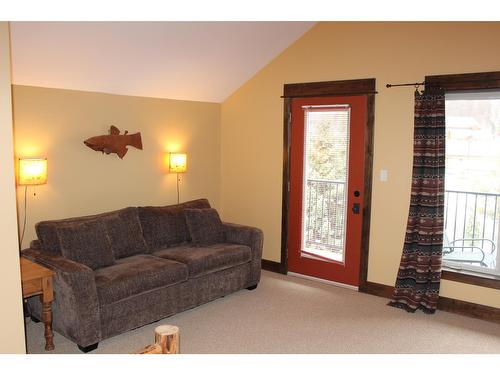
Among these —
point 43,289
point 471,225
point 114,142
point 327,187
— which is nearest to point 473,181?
point 471,225

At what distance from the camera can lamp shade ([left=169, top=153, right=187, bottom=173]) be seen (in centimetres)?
496

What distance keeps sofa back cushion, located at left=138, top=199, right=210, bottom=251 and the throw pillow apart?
92mm

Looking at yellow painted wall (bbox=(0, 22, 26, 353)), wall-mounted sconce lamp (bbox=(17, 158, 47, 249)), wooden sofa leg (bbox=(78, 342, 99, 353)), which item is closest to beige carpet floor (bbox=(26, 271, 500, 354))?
wooden sofa leg (bbox=(78, 342, 99, 353))

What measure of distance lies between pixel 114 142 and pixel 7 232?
196cm

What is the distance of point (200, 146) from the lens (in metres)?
5.45

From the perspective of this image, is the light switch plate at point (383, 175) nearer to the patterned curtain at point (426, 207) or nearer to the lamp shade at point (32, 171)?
the patterned curtain at point (426, 207)

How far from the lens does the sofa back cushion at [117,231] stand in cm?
368

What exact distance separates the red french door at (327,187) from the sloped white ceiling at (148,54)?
2.55 ft

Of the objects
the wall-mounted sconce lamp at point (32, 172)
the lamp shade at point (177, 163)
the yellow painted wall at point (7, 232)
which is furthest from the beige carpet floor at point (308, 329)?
the lamp shade at point (177, 163)

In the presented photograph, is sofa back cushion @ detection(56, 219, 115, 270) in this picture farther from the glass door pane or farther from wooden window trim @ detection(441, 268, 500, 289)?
wooden window trim @ detection(441, 268, 500, 289)

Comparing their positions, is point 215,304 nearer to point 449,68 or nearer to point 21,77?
point 21,77

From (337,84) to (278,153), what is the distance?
1.01 metres
